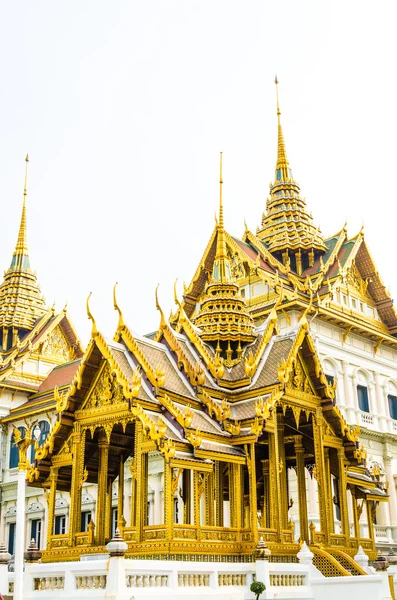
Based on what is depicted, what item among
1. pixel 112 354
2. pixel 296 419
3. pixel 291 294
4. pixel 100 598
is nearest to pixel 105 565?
pixel 100 598

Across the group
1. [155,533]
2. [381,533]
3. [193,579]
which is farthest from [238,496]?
[381,533]

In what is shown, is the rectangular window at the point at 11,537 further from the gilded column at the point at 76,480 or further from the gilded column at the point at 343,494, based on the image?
the gilded column at the point at 76,480

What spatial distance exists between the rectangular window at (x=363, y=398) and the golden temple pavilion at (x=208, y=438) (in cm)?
1759

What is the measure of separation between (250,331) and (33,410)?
25.7 metres

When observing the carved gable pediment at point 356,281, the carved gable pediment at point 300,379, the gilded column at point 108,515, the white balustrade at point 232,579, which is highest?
the carved gable pediment at point 356,281

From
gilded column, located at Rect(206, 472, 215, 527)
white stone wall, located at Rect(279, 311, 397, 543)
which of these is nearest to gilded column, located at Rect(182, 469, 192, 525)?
gilded column, located at Rect(206, 472, 215, 527)

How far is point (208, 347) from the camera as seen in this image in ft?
43.5

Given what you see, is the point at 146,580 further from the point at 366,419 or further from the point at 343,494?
the point at 366,419

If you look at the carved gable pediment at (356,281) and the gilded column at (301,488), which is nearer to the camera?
the gilded column at (301,488)

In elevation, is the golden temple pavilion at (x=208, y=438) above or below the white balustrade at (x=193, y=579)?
above

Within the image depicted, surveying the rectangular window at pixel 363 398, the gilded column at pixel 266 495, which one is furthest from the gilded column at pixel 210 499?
the rectangular window at pixel 363 398

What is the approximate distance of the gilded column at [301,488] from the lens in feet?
40.5

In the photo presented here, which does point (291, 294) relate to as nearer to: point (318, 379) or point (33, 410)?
point (33, 410)

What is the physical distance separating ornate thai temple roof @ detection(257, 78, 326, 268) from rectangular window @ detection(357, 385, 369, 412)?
699 centimetres
